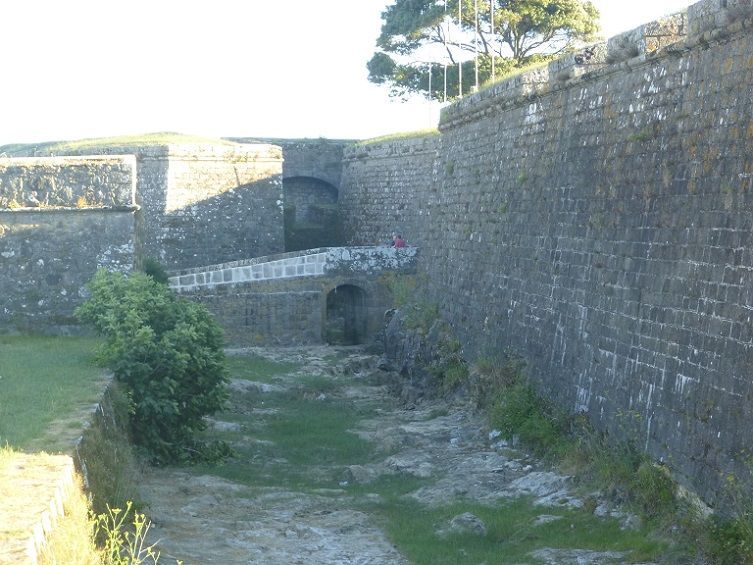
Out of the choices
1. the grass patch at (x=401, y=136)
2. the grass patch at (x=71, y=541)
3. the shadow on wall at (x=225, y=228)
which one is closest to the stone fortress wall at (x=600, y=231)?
the grass patch at (x=71, y=541)

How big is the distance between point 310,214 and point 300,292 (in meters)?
10.7

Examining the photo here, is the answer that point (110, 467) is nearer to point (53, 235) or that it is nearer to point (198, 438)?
point (198, 438)

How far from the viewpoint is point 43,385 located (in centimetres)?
1079

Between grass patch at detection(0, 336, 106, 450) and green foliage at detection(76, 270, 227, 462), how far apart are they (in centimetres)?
44

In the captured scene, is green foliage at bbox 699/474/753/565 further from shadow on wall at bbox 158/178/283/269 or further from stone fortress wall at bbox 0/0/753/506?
shadow on wall at bbox 158/178/283/269

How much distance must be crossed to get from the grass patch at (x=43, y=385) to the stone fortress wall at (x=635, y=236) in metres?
5.08

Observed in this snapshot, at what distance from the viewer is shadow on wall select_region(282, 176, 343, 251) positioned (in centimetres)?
3403

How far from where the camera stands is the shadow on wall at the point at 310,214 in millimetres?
34031

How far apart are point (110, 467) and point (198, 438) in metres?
4.89

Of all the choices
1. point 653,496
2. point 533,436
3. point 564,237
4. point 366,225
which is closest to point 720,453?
point 653,496

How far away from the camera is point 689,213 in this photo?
33.2 ft

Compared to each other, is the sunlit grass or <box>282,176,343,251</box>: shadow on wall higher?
<box>282,176,343,251</box>: shadow on wall

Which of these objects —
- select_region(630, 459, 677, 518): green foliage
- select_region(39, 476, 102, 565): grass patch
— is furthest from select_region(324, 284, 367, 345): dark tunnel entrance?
select_region(39, 476, 102, 565): grass patch

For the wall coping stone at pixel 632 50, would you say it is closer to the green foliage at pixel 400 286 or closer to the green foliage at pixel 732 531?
the green foliage at pixel 732 531
